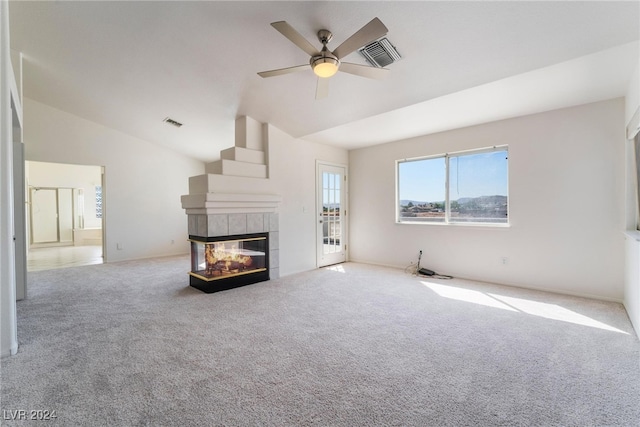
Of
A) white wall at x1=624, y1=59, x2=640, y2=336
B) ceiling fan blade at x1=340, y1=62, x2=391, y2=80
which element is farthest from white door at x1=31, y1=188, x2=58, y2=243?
white wall at x1=624, y1=59, x2=640, y2=336

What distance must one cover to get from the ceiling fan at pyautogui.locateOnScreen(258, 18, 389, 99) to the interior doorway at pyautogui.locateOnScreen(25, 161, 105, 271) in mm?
9031

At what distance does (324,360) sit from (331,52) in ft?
8.26

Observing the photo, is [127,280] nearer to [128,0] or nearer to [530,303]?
[128,0]

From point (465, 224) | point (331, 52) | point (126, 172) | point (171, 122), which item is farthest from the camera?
point (126, 172)

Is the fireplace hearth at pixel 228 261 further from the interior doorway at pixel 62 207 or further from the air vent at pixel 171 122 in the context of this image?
the interior doorway at pixel 62 207

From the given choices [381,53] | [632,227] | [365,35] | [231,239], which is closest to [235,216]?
[231,239]

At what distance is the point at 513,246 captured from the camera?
4215 mm

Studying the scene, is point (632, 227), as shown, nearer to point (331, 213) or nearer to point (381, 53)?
point (381, 53)

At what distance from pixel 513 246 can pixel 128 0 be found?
5.45 m

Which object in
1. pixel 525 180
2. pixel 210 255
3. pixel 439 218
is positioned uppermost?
pixel 525 180

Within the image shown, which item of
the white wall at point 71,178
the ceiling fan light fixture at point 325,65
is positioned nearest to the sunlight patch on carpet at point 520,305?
the ceiling fan light fixture at point 325,65

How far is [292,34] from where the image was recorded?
86.2 inches

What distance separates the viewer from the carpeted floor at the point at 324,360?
5.42 feet

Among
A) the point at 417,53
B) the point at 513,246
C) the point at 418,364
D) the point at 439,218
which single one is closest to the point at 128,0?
the point at 417,53
